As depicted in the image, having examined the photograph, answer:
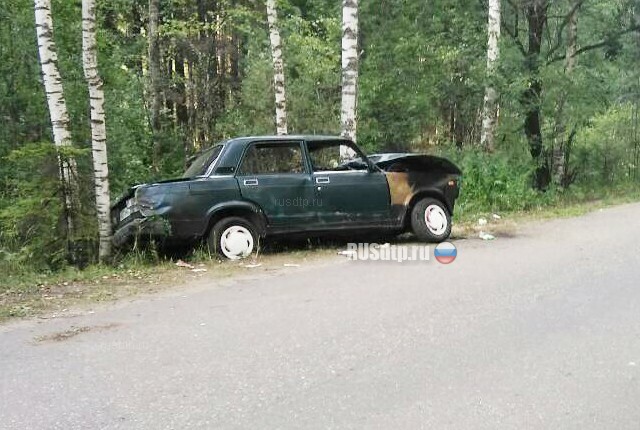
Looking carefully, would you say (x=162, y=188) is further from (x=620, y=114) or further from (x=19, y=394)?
(x=620, y=114)

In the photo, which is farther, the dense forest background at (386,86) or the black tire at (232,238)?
the dense forest background at (386,86)

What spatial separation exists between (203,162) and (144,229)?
144 centimetres

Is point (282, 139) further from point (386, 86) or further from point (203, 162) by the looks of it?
point (386, 86)

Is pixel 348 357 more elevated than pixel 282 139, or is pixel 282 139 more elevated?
pixel 282 139

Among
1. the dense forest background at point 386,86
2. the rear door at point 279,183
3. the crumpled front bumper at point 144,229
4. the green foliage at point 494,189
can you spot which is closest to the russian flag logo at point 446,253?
the rear door at point 279,183

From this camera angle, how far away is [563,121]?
1655 cm

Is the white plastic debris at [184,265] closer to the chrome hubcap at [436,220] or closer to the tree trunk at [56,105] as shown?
the tree trunk at [56,105]

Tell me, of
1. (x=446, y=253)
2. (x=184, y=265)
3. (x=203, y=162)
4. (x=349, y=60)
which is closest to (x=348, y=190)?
(x=446, y=253)

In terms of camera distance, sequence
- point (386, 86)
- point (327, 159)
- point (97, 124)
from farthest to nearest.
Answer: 1. point (386, 86)
2. point (327, 159)
3. point (97, 124)

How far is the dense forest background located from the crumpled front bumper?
2.80 metres

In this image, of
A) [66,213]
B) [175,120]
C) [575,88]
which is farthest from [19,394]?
[175,120]

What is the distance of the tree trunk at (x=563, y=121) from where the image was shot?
16438mm

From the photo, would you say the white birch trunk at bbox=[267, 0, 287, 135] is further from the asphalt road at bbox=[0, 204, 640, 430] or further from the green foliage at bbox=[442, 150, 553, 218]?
the asphalt road at bbox=[0, 204, 640, 430]

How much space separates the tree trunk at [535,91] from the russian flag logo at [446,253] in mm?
8192
